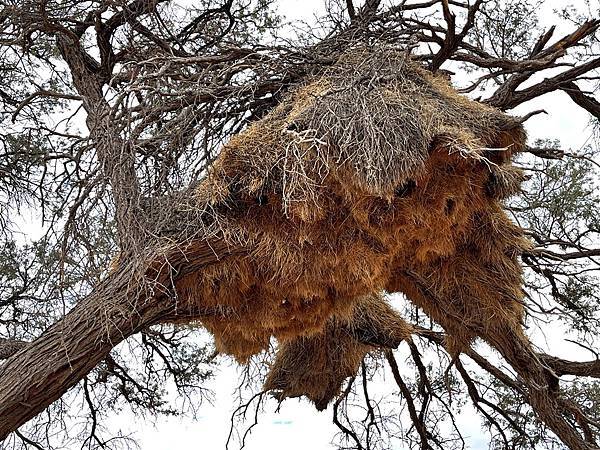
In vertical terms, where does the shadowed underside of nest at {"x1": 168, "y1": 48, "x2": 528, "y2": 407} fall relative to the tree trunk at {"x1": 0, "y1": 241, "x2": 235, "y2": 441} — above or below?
above

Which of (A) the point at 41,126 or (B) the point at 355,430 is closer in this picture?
(A) the point at 41,126

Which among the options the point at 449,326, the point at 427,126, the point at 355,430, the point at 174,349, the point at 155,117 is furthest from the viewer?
the point at 355,430

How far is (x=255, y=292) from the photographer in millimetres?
4012

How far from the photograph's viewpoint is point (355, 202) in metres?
3.48

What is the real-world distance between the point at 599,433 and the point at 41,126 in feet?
13.2

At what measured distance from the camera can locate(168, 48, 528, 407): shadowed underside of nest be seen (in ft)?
10.9

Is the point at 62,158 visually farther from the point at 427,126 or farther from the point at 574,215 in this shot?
the point at 574,215

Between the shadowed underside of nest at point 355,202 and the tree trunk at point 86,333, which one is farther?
the tree trunk at point 86,333

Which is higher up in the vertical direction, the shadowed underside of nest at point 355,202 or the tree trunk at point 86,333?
the shadowed underside of nest at point 355,202

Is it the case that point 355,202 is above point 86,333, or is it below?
above

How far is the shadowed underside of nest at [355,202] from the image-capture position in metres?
3.31

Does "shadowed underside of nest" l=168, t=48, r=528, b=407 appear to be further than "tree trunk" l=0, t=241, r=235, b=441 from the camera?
No

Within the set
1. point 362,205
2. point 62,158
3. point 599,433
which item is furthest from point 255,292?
point 599,433

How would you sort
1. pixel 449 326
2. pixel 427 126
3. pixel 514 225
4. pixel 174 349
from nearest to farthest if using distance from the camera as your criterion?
1. pixel 427 126
2. pixel 514 225
3. pixel 449 326
4. pixel 174 349
